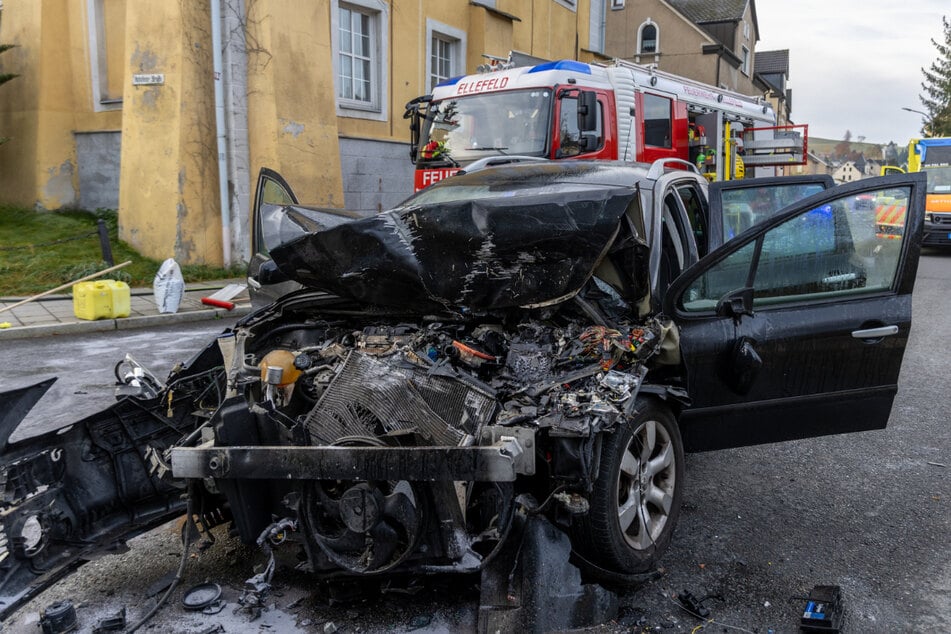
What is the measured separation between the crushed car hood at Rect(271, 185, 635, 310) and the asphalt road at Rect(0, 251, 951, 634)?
1.29m

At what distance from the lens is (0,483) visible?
9.81 ft

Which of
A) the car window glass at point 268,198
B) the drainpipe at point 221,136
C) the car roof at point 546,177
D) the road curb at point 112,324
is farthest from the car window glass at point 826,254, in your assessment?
the drainpipe at point 221,136

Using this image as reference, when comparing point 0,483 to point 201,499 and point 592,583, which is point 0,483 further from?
point 592,583

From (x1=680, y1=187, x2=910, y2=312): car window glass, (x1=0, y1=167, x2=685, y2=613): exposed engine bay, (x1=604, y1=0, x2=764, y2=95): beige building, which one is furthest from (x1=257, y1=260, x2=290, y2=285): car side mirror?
(x1=604, y1=0, x2=764, y2=95): beige building

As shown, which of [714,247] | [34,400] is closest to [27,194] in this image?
[34,400]

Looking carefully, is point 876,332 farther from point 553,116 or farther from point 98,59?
point 98,59

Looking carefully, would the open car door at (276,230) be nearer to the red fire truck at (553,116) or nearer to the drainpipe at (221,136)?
the red fire truck at (553,116)

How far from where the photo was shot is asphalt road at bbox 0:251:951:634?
312cm

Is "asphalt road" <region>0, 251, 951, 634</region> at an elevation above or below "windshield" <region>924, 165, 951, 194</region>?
below

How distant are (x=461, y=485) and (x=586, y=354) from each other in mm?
830

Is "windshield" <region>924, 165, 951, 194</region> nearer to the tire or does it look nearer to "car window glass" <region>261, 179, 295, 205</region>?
"car window glass" <region>261, 179, 295, 205</region>

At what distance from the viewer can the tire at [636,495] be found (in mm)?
3115

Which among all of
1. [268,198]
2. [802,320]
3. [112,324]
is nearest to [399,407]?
[802,320]

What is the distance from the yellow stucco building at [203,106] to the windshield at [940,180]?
12460mm
